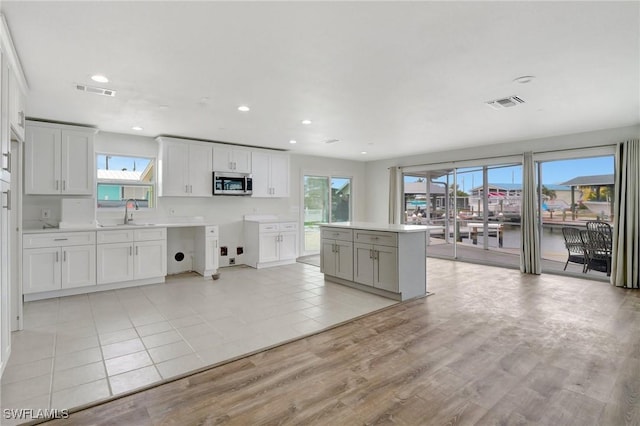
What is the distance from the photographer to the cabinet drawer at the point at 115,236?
4.53 m

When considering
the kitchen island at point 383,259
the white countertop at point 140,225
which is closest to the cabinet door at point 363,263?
the kitchen island at point 383,259

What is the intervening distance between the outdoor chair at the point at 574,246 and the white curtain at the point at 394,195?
3328 mm

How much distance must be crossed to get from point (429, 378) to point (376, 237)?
2203mm

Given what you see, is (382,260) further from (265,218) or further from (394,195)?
(394,195)

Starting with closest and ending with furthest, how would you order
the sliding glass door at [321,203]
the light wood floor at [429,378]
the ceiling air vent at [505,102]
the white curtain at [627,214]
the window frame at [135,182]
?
the light wood floor at [429,378] < the ceiling air vent at [505,102] < the white curtain at [627,214] < the window frame at [135,182] < the sliding glass door at [321,203]

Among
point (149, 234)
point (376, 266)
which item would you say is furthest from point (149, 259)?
point (376, 266)

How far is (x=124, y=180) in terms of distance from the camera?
5.41 m

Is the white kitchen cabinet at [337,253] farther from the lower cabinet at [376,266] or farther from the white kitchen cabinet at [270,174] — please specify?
the white kitchen cabinet at [270,174]

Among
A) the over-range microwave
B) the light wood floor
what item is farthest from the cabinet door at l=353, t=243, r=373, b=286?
the over-range microwave

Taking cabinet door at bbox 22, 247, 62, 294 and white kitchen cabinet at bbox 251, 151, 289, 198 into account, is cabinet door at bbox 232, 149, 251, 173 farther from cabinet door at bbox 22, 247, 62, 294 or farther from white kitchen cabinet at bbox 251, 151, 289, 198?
cabinet door at bbox 22, 247, 62, 294

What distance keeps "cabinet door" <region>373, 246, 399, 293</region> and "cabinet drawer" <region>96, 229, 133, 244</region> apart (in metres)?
3.59

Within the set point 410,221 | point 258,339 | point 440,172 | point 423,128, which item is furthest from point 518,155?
point 258,339

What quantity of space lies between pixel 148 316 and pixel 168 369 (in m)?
1.36

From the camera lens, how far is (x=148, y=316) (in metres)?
3.57
